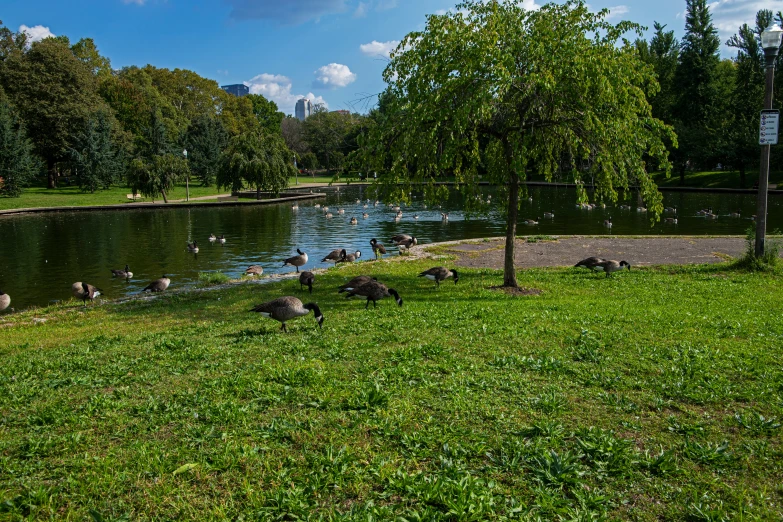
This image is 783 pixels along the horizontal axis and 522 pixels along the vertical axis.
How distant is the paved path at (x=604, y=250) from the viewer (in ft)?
63.2

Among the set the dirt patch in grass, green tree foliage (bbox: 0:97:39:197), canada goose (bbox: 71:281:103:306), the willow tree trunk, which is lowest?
canada goose (bbox: 71:281:103:306)

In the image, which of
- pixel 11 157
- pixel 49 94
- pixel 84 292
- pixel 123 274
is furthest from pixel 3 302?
pixel 49 94

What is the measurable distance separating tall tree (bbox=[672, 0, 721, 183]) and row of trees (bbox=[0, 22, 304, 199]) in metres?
48.9

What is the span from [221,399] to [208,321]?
18.9ft

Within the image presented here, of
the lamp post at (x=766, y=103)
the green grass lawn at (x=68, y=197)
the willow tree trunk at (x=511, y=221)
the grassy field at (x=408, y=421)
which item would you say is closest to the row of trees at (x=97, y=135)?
the green grass lawn at (x=68, y=197)

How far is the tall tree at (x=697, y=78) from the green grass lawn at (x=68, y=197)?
60.1 m

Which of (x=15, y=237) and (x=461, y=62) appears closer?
(x=461, y=62)

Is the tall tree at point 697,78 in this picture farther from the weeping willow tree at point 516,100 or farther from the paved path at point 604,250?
the weeping willow tree at point 516,100

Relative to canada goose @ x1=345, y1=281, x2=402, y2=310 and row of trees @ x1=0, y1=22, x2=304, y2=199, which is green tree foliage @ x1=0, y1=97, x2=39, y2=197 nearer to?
row of trees @ x1=0, y1=22, x2=304, y2=199

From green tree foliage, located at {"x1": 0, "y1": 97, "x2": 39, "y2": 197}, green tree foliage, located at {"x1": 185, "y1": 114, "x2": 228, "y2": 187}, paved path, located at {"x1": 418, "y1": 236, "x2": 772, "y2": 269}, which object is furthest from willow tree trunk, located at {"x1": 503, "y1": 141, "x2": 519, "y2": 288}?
green tree foliage, located at {"x1": 185, "y1": 114, "x2": 228, "y2": 187}

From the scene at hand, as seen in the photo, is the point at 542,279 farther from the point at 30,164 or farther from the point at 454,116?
the point at 30,164

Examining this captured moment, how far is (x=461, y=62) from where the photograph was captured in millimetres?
12422

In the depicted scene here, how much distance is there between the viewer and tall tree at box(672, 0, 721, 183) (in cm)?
6712

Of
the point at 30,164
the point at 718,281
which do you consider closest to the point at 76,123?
the point at 30,164
